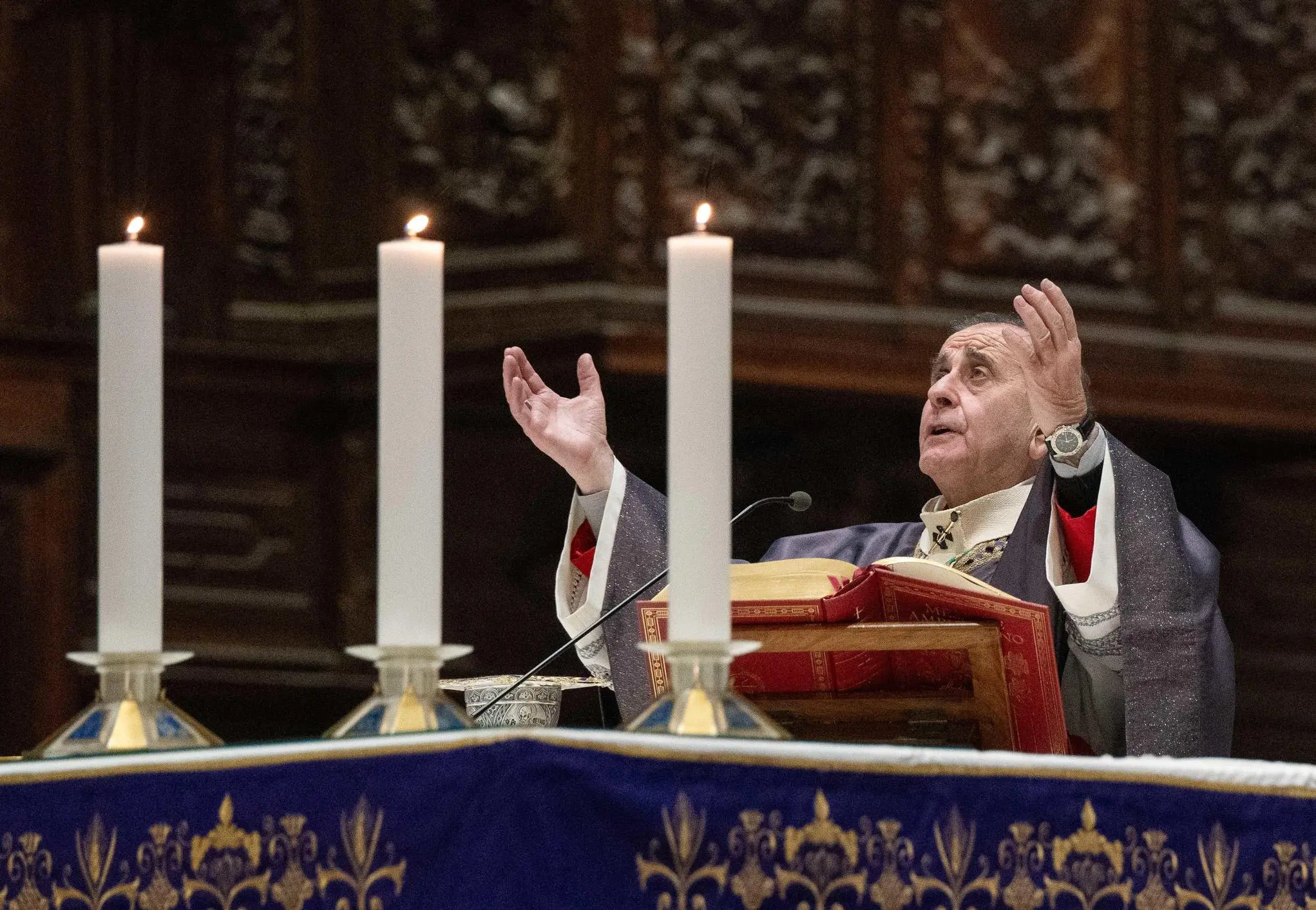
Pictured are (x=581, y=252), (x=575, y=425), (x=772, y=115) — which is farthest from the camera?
(x=772, y=115)

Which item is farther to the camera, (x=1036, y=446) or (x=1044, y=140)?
(x=1044, y=140)

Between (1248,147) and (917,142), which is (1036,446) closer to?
(917,142)

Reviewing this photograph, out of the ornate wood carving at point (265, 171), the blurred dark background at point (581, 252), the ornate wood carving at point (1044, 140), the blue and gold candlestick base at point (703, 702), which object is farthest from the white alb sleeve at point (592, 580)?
the ornate wood carving at point (265, 171)

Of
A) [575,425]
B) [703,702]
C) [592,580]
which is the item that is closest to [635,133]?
[575,425]

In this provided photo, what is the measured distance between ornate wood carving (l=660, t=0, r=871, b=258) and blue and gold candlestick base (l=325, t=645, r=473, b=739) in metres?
3.07

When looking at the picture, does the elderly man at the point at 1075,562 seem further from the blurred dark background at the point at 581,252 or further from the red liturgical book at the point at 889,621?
the blurred dark background at the point at 581,252

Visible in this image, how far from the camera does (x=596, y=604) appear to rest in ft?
9.87

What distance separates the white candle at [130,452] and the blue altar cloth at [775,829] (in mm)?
270

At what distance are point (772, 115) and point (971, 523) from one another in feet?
4.61

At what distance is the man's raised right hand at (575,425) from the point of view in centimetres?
296

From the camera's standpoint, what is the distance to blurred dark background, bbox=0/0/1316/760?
4.50 meters

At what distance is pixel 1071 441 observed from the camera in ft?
9.27

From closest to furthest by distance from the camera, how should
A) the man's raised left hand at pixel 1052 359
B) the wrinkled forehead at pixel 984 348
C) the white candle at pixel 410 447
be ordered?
1. the white candle at pixel 410 447
2. the man's raised left hand at pixel 1052 359
3. the wrinkled forehead at pixel 984 348

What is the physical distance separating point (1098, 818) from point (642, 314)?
3.06 meters
